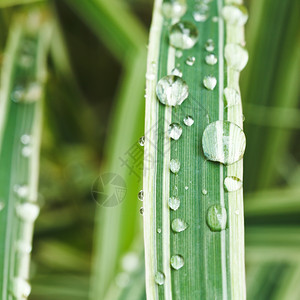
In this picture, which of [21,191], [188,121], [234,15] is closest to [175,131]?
[188,121]

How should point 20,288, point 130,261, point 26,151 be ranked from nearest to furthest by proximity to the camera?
point 20,288, point 26,151, point 130,261

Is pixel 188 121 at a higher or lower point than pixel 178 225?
higher

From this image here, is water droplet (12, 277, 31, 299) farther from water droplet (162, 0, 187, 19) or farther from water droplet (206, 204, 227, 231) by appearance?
water droplet (162, 0, 187, 19)

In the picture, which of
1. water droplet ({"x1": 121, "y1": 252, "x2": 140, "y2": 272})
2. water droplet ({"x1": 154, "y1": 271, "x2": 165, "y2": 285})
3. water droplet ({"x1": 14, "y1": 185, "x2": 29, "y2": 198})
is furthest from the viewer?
water droplet ({"x1": 121, "y1": 252, "x2": 140, "y2": 272})

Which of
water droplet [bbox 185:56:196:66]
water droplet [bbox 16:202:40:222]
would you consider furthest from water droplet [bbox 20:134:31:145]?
water droplet [bbox 185:56:196:66]

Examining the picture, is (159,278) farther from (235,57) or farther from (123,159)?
(123,159)

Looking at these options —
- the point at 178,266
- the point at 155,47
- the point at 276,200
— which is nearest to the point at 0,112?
the point at 155,47

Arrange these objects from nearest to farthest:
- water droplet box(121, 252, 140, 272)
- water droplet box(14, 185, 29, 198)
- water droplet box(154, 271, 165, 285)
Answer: water droplet box(154, 271, 165, 285) → water droplet box(14, 185, 29, 198) → water droplet box(121, 252, 140, 272)
